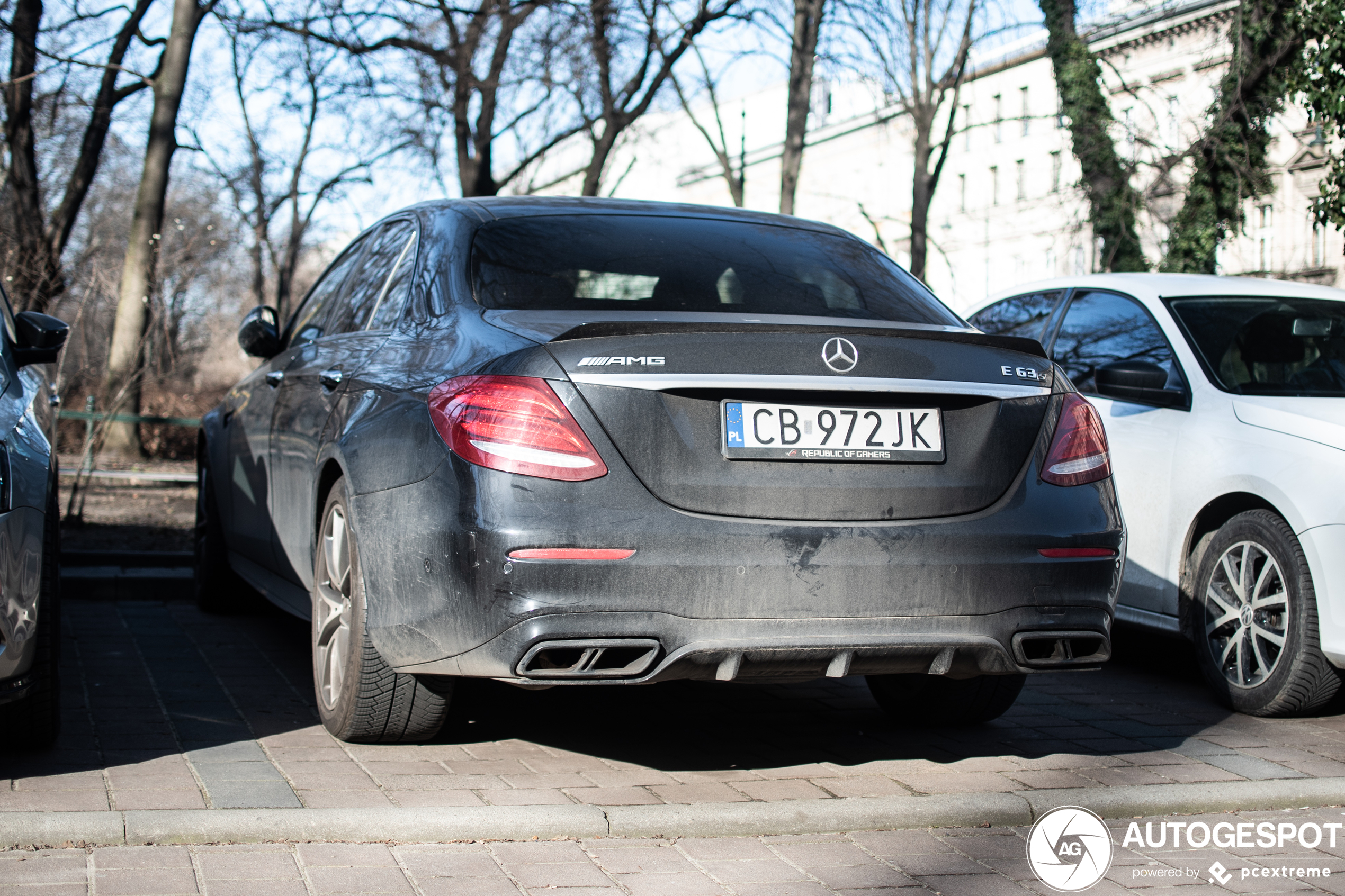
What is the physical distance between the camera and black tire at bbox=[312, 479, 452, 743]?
4.08 m

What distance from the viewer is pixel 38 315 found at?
5.04 metres

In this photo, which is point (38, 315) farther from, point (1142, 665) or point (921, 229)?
point (921, 229)

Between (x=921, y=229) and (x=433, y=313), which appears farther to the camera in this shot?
(x=921, y=229)

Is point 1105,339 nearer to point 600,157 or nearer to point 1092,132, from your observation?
point 1092,132

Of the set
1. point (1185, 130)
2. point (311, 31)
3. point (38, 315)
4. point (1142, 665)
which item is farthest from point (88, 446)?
point (1185, 130)

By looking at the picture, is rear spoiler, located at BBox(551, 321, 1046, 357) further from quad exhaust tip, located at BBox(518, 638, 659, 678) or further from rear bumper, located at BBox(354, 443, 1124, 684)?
quad exhaust tip, located at BBox(518, 638, 659, 678)

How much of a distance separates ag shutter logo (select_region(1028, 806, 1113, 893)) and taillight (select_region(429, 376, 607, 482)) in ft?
4.70

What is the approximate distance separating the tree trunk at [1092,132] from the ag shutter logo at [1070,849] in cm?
1581

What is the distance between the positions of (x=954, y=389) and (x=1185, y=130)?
599 inches

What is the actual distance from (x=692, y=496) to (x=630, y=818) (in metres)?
0.84

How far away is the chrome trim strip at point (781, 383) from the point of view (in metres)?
3.46

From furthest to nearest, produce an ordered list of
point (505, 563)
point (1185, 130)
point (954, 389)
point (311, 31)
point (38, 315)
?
point (311, 31) < point (1185, 130) < point (38, 315) < point (954, 389) < point (505, 563)

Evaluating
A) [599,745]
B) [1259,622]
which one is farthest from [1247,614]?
[599,745]
